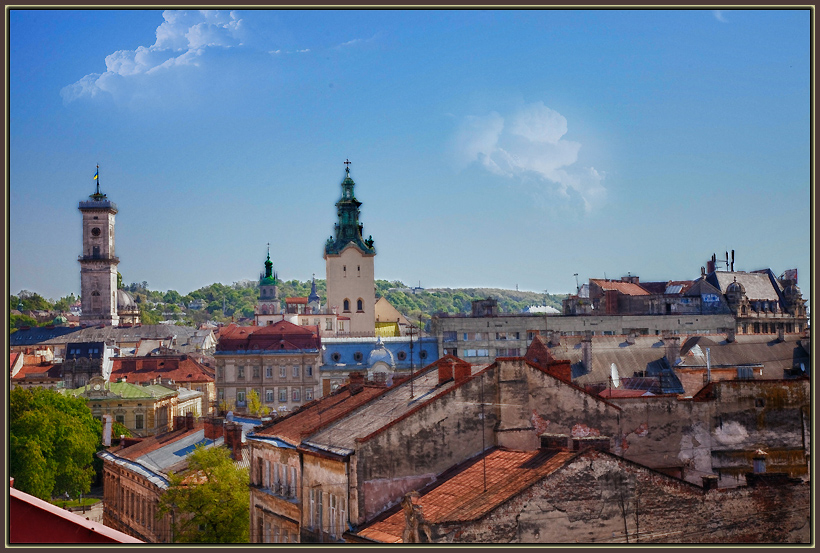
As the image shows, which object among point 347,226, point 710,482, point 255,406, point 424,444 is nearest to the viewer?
point 710,482

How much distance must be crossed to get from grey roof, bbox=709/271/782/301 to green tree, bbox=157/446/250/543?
8276 cm

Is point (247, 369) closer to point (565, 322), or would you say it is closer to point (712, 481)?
point (565, 322)

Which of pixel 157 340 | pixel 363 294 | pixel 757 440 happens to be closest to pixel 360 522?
pixel 757 440

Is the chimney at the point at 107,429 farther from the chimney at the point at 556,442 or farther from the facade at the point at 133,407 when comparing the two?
the chimney at the point at 556,442

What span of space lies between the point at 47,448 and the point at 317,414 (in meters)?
38.4

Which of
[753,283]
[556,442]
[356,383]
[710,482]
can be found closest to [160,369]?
[753,283]

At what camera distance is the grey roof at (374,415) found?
2797 cm

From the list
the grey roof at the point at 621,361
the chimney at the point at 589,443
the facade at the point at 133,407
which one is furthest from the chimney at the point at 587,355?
the facade at the point at 133,407

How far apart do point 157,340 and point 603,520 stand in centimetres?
16378

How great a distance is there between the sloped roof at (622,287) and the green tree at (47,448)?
2202 inches

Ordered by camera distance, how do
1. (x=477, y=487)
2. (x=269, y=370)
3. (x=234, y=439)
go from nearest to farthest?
(x=477, y=487) < (x=234, y=439) < (x=269, y=370)

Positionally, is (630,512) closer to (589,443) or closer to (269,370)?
(589,443)

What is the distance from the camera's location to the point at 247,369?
100375 mm

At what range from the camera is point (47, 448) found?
69000 millimetres
